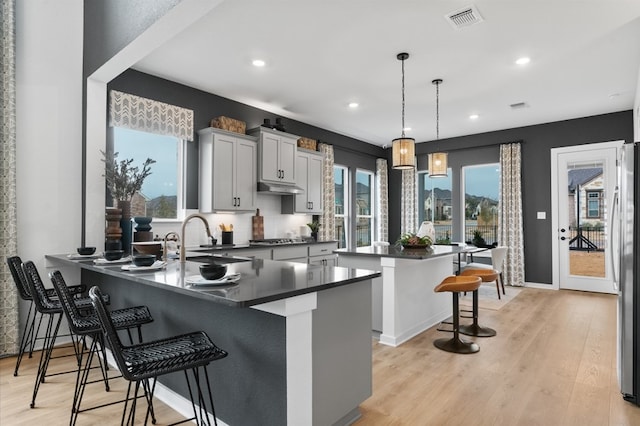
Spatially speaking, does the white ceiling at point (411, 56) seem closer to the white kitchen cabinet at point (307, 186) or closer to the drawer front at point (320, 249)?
the white kitchen cabinet at point (307, 186)

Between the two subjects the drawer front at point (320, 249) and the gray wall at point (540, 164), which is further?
the gray wall at point (540, 164)

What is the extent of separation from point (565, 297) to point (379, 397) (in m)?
4.67

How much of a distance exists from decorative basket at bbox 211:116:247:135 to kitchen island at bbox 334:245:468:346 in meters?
2.29

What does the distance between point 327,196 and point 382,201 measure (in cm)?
202

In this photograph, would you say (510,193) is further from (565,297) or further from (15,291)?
(15,291)

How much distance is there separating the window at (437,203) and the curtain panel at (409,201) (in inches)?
8.2

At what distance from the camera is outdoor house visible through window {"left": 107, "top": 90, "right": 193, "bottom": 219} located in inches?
158

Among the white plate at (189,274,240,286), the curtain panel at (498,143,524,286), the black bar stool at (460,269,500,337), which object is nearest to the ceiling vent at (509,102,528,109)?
the curtain panel at (498,143,524,286)

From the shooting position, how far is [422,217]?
8195mm

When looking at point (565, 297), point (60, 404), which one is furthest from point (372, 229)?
point (60, 404)

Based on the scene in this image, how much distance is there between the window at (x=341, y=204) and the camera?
291 inches

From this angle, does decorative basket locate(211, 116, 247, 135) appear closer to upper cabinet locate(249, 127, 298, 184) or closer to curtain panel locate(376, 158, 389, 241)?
upper cabinet locate(249, 127, 298, 184)

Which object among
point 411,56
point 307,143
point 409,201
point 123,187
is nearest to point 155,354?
point 123,187

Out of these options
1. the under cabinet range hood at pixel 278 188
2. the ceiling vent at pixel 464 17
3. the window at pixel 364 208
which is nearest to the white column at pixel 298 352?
the ceiling vent at pixel 464 17
